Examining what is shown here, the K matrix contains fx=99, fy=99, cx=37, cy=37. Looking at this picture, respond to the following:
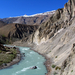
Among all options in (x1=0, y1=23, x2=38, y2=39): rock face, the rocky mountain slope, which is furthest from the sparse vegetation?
(x1=0, y1=23, x2=38, y2=39): rock face

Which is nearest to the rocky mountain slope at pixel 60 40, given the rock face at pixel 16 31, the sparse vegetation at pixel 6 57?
the sparse vegetation at pixel 6 57

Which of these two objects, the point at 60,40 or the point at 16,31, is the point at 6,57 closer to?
the point at 60,40

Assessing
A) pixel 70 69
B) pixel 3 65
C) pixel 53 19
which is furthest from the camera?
pixel 53 19

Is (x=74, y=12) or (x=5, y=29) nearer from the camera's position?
(x=74, y=12)

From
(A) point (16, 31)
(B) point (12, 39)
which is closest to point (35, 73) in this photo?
(B) point (12, 39)

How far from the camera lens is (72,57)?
1538 centimetres

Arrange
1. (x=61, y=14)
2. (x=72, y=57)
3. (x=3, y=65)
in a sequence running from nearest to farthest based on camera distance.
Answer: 1. (x=72, y=57)
2. (x=3, y=65)
3. (x=61, y=14)

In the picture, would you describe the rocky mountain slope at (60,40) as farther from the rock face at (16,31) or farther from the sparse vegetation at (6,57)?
the rock face at (16,31)

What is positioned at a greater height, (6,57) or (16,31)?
(16,31)

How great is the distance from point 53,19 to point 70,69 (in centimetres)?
4216

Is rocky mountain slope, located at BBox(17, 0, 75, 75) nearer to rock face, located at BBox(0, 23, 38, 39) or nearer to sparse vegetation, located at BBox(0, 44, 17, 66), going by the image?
sparse vegetation, located at BBox(0, 44, 17, 66)

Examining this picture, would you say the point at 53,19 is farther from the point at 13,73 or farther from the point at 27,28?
the point at 27,28

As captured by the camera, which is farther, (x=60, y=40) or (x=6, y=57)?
(x=60, y=40)

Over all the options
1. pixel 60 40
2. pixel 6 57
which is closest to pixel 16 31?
pixel 6 57
